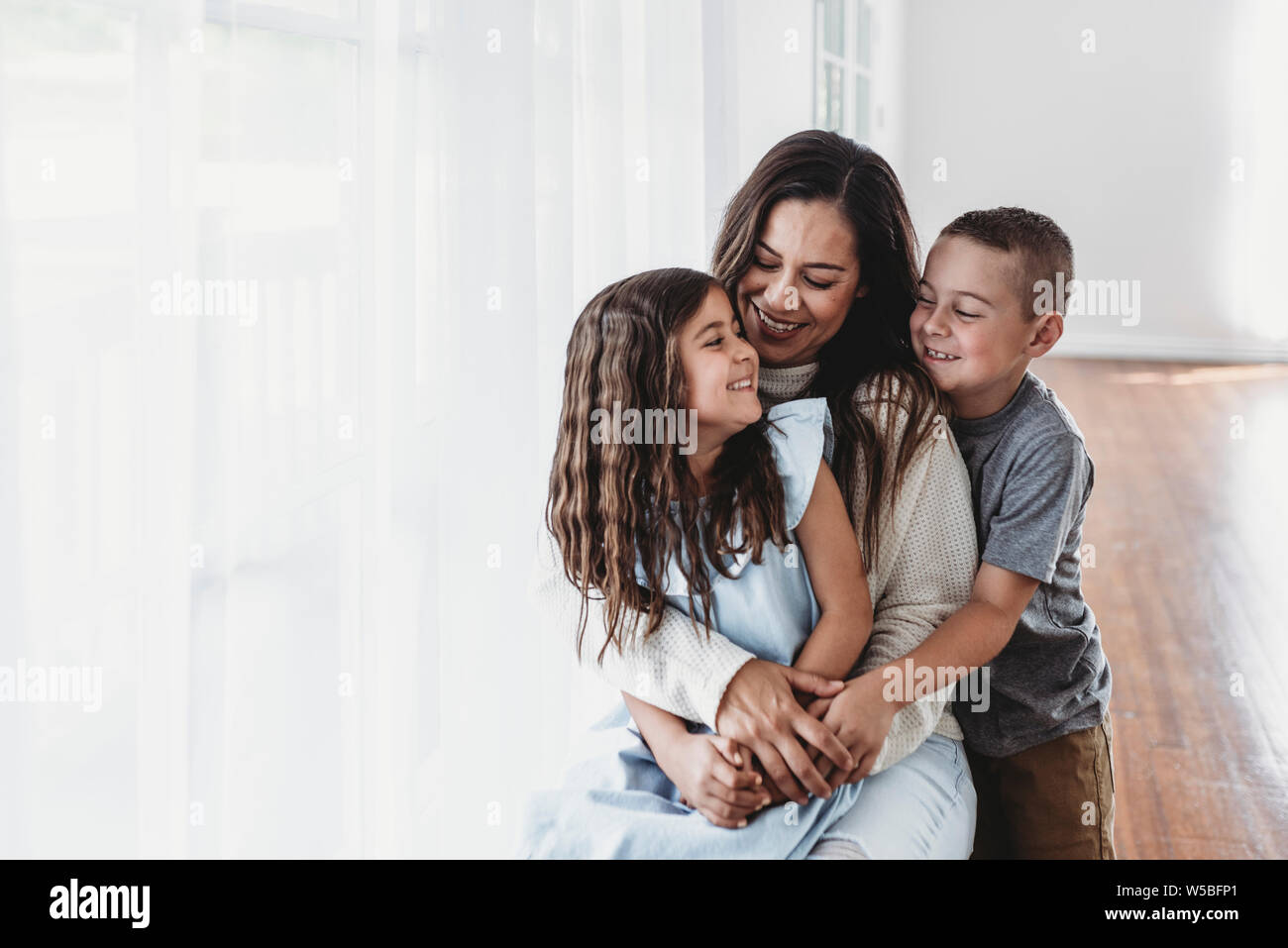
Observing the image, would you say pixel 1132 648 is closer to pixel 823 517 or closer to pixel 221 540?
pixel 823 517

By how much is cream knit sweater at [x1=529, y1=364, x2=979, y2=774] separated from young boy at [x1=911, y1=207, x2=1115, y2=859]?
0.04 metres

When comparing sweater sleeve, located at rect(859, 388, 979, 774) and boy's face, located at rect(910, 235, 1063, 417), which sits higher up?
boy's face, located at rect(910, 235, 1063, 417)

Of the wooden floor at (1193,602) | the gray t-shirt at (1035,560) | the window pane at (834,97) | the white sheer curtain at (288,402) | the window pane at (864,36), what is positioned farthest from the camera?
the window pane at (864,36)

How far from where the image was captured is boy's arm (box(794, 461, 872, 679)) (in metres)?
Answer: 1.14

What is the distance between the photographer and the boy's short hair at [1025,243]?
4.05 ft

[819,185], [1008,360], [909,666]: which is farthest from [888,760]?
[819,185]

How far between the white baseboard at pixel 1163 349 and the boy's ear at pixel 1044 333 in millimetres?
5357

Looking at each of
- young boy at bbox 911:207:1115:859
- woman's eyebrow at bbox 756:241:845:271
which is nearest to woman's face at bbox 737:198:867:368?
woman's eyebrow at bbox 756:241:845:271

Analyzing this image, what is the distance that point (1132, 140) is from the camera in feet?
20.3

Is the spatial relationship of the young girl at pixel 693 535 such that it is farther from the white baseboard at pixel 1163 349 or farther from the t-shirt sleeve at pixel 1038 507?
the white baseboard at pixel 1163 349

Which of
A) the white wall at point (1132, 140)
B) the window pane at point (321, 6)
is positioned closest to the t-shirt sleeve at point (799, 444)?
the window pane at point (321, 6)

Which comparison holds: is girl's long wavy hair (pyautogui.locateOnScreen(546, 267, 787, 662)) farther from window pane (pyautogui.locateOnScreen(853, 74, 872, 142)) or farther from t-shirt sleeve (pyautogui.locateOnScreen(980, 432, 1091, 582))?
window pane (pyautogui.locateOnScreen(853, 74, 872, 142))

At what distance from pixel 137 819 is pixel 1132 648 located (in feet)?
8.60

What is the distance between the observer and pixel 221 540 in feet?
3.31
